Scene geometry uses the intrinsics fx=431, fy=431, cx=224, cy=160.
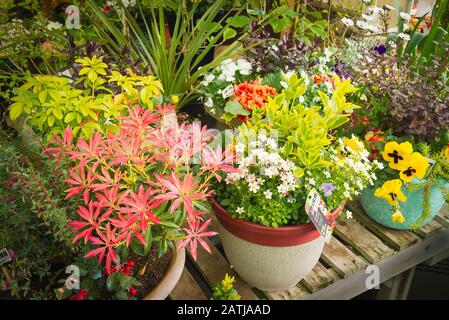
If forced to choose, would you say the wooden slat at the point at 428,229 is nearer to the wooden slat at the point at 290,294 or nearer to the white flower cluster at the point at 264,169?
the wooden slat at the point at 290,294

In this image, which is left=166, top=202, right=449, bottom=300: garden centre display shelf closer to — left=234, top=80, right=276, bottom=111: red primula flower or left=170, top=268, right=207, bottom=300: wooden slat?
left=170, top=268, right=207, bottom=300: wooden slat

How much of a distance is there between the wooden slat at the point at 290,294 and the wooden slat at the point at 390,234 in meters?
0.46

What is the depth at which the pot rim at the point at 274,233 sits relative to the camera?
125 cm

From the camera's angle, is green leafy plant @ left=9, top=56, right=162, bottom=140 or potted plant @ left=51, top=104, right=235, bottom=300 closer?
potted plant @ left=51, top=104, right=235, bottom=300

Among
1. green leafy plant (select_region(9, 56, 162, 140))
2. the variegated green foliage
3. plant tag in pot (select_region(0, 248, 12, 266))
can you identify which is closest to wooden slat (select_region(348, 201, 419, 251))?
the variegated green foliage

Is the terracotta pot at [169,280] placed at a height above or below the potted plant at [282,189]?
below

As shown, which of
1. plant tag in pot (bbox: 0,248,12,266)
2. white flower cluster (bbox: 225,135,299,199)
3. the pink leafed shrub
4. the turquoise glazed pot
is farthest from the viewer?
the turquoise glazed pot

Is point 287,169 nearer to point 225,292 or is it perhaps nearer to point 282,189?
point 282,189

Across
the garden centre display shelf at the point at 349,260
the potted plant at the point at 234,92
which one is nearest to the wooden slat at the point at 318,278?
the garden centre display shelf at the point at 349,260

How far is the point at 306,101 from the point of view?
1.63 m

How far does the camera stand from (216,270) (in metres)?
1.51

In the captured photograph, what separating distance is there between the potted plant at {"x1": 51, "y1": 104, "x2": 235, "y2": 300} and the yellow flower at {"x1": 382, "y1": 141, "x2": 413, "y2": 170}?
0.72 meters

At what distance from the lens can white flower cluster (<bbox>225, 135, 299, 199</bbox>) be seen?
1.20 m

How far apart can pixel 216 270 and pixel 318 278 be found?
1.16ft
